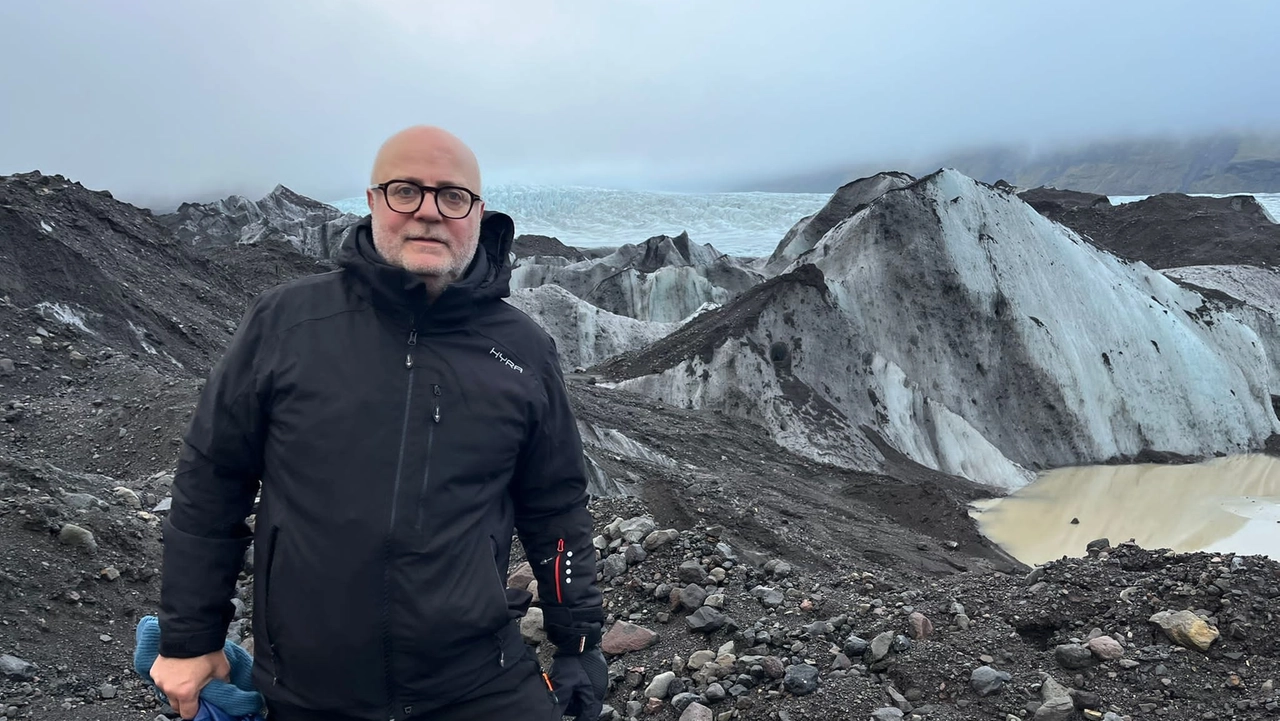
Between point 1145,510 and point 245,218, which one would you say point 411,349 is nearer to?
point 1145,510

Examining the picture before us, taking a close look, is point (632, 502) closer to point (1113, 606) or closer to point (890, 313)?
point (1113, 606)

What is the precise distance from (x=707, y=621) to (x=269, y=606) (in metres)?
2.92

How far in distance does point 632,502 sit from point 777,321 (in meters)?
11.8

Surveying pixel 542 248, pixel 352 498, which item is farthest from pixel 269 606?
pixel 542 248

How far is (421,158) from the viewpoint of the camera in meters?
2.41

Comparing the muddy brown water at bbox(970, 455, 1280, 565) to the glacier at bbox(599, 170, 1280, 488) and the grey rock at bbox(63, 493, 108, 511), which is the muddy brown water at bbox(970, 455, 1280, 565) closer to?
the glacier at bbox(599, 170, 1280, 488)

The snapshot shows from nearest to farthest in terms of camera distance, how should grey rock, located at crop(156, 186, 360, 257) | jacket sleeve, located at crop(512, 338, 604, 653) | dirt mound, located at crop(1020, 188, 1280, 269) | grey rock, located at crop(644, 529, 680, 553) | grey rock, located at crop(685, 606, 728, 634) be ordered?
1. jacket sleeve, located at crop(512, 338, 604, 653)
2. grey rock, located at crop(685, 606, 728, 634)
3. grey rock, located at crop(644, 529, 680, 553)
4. dirt mound, located at crop(1020, 188, 1280, 269)
5. grey rock, located at crop(156, 186, 360, 257)

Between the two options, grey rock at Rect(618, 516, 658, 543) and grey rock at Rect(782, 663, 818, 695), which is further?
grey rock at Rect(618, 516, 658, 543)

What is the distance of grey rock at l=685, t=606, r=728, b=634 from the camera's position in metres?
4.75

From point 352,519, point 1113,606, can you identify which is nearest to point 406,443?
point 352,519

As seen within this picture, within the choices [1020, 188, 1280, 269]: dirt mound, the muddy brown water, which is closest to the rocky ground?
the muddy brown water

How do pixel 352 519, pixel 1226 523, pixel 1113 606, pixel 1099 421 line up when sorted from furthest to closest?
pixel 1099 421 → pixel 1226 523 → pixel 1113 606 → pixel 352 519

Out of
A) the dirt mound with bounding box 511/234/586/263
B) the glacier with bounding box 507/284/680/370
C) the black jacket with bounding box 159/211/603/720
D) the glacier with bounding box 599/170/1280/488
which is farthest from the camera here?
the dirt mound with bounding box 511/234/586/263

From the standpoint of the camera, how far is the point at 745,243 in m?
67.4
